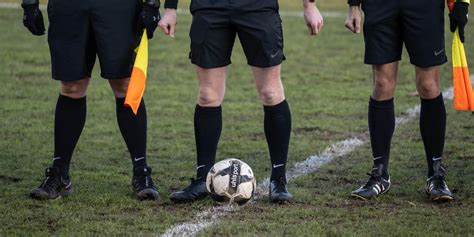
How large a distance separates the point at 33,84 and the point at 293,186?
549cm

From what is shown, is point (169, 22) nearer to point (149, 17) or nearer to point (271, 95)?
point (149, 17)

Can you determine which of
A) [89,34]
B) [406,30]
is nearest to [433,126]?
[406,30]

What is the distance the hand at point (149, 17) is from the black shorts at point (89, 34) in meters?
0.07

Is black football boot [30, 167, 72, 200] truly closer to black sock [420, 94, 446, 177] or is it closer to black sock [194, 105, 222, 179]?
black sock [194, 105, 222, 179]

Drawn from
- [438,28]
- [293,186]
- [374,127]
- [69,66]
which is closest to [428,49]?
[438,28]

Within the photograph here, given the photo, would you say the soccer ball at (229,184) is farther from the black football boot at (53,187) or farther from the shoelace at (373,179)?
the black football boot at (53,187)

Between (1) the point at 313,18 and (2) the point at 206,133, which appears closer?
(1) the point at 313,18

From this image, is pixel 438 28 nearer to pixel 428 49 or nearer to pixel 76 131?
pixel 428 49

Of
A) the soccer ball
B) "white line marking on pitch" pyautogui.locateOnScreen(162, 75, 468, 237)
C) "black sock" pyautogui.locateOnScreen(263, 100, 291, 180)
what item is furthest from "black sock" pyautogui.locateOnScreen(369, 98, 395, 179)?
the soccer ball

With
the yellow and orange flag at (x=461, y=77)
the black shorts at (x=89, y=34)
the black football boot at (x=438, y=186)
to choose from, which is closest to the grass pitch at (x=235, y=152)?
the black football boot at (x=438, y=186)

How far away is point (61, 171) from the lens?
20.9ft

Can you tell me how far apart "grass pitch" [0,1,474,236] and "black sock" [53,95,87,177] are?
0.27 metres

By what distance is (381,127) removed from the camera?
21.0 feet

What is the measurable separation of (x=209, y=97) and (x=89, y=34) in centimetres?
86
